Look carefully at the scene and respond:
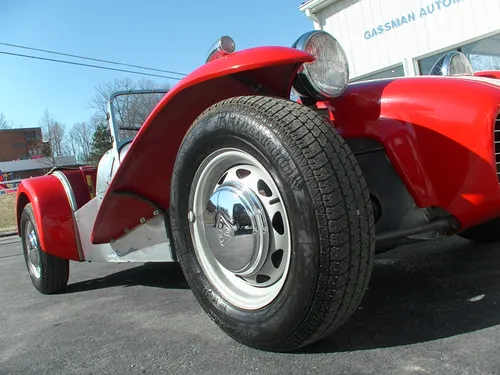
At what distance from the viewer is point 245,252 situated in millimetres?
1980

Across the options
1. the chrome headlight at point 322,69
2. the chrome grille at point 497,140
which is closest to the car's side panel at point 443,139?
the chrome grille at point 497,140

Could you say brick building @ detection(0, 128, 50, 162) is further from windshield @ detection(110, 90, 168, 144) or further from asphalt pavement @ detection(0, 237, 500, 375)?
asphalt pavement @ detection(0, 237, 500, 375)

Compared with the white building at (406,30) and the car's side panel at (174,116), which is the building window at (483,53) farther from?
the car's side panel at (174,116)

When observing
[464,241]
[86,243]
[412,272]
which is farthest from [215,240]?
[464,241]

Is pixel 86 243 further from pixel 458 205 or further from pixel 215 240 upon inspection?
pixel 458 205

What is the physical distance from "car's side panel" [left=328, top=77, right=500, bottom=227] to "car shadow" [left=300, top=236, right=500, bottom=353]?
0.43 meters

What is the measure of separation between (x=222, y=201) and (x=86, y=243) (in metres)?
1.89

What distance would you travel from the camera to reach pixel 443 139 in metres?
2.04

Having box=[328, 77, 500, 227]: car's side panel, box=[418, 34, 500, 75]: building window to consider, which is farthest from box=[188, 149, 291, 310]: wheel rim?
box=[418, 34, 500, 75]: building window

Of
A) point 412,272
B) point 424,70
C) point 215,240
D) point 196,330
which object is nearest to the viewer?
point 215,240

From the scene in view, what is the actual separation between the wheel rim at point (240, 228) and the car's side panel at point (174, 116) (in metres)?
0.32

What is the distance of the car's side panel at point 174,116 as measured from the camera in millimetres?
1876

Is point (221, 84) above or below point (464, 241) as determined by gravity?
above

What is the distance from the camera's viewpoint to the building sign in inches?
344
